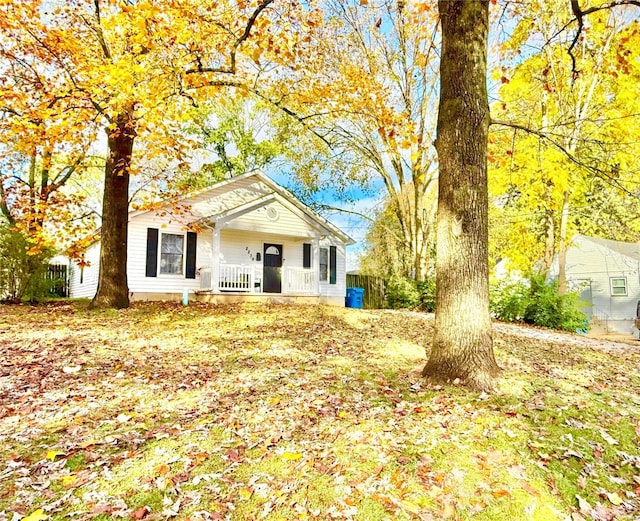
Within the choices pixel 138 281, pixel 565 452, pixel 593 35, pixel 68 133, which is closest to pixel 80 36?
pixel 68 133

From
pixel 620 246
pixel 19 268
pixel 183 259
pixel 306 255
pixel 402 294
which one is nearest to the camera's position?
pixel 19 268

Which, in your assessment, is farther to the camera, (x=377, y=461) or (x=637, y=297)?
(x=637, y=297)

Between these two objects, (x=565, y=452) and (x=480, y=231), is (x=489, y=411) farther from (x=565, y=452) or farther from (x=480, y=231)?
(x=480, y=231)

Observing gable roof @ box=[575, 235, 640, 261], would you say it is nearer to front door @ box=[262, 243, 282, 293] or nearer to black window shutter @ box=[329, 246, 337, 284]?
black window shutter @ box=[329, 246, 337, 284]

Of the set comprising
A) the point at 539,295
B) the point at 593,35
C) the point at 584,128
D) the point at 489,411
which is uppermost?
the point at 593,35

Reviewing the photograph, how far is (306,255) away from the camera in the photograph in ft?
60.6

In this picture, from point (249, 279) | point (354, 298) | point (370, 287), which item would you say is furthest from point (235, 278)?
point (370, 287)

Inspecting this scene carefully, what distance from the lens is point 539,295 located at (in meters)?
13.8

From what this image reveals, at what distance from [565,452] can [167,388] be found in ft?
13.1

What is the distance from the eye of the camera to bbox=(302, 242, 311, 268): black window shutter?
60.4 ft

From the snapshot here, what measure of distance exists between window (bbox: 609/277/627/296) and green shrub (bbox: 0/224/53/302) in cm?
2549

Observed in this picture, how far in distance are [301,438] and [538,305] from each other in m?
12.6

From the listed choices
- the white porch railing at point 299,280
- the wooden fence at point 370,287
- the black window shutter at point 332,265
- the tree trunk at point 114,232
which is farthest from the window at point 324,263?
the tree trunk at point 114,232

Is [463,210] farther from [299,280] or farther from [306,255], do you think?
[306,255]
